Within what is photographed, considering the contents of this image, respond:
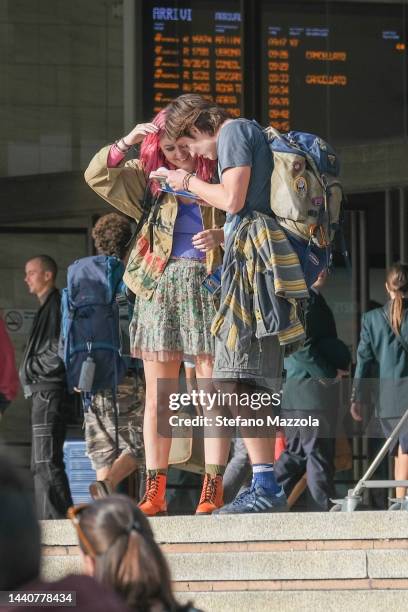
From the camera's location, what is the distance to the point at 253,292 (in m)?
5.82

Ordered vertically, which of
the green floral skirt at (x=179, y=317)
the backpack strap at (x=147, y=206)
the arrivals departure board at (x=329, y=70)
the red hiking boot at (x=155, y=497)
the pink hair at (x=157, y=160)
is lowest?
the red hiking boot at (x=155, y=497)

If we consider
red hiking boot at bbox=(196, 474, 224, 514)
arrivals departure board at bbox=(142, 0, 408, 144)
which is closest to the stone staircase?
red hiking boot at bbox=(196, 474, 224, 514)

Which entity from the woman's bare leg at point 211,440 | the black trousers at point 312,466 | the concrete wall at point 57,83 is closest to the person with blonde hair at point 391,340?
the black trousers at point 312,466

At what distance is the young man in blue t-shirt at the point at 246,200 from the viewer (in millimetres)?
5789

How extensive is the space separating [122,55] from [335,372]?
5337mm

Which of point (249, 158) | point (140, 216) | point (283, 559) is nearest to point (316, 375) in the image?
point (140, 216)

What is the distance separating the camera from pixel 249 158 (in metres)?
5.82

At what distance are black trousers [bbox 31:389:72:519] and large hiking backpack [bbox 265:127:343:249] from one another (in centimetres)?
286

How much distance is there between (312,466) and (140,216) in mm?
2440

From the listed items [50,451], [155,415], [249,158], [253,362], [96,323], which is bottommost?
[50,451]

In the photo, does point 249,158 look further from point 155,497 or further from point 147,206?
point 155,497

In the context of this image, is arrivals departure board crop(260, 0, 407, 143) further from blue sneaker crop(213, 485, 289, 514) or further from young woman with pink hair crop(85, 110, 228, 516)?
blue sneaker crop(213, 485, 289, 514)

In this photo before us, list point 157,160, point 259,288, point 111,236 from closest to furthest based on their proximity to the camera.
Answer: point 259,288 < point 157,160 < point 111,236

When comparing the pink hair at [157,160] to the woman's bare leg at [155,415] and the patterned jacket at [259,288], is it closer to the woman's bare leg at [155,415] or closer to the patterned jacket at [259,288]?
the patterned jacket at [259,288]
